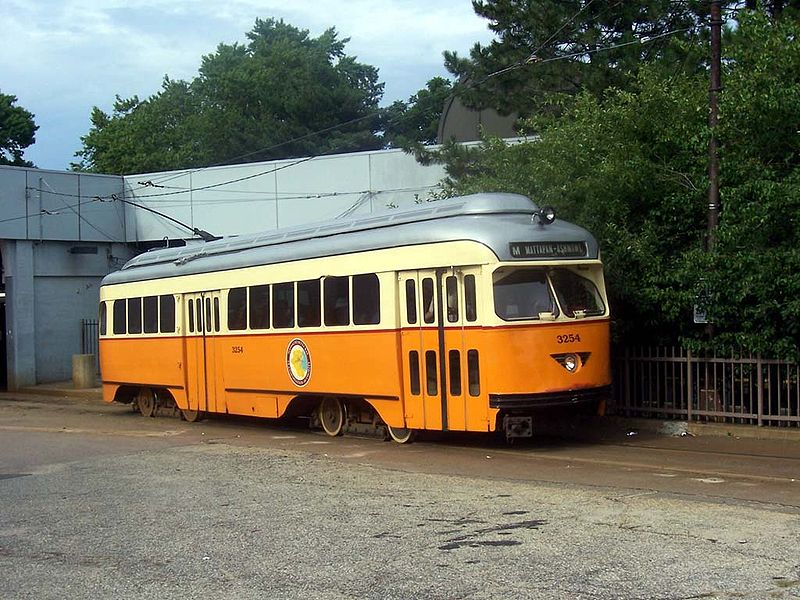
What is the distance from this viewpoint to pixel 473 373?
12875 mm

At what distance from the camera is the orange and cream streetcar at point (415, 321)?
42.0 ft

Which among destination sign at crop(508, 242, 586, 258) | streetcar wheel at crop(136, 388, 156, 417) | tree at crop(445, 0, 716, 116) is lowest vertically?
streetcar wheel at crop(136, 388, 156, 417)

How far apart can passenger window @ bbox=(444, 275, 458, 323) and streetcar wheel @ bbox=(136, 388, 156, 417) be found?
9.69 meters

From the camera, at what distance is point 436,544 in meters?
7.88

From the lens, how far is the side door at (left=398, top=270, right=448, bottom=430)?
1324 cm

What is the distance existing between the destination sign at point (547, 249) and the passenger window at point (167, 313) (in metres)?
8.54

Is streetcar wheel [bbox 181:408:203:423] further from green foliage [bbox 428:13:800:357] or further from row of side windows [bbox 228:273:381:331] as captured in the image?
green foliage [bbox 428:13:800:357]

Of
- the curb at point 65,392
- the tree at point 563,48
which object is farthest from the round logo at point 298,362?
the curb at point 65,392

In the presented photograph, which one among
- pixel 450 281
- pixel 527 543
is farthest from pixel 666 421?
pixel 527 543

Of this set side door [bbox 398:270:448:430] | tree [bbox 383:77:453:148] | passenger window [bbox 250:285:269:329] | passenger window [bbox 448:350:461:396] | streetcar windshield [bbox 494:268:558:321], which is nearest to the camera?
streetcar windshield [bbox 494:268:558:321]

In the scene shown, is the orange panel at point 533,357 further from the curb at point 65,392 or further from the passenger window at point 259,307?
the curb at point 65,392

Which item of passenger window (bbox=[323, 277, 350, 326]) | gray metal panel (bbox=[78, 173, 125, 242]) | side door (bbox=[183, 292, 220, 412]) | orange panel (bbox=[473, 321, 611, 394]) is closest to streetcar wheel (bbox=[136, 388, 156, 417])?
side door (bbox=[183, 292, 220, 412])

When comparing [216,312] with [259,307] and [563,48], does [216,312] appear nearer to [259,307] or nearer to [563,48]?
[259,307]

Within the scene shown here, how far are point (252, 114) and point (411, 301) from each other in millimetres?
48214
